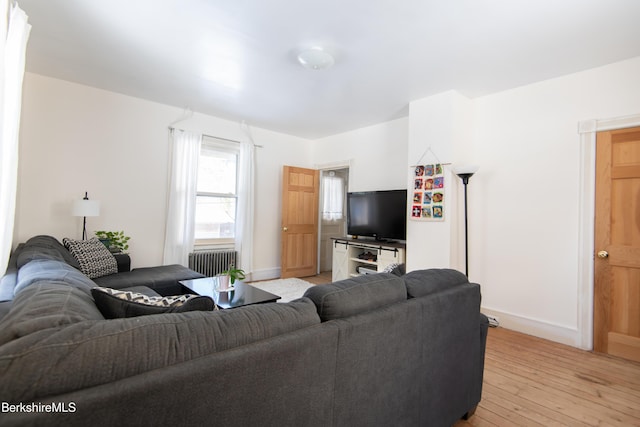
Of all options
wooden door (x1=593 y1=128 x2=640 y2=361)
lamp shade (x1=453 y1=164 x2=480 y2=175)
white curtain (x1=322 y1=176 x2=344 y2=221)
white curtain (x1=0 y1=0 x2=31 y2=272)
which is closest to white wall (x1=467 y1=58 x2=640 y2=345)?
wooden door (x1=593 y1=128 x2=640 y2=361)

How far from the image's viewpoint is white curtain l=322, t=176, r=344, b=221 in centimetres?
643

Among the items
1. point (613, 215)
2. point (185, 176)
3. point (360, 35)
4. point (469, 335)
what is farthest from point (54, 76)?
point (613, 215)

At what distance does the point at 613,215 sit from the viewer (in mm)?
2865

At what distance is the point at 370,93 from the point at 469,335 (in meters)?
2.93

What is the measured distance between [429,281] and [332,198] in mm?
4901

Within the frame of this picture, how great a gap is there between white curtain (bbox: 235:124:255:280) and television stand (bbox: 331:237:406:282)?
1.49 meters

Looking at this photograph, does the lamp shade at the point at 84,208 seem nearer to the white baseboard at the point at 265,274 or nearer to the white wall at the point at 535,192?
the white baseboard at the point at 265,274

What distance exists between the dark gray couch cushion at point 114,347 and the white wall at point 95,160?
3.79 metres

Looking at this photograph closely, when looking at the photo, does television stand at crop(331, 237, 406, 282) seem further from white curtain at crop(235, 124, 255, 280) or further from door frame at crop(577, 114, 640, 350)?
door frame at crop(577, 114, 640, 350)

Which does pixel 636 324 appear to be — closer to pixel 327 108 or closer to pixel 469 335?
pixel 469 335

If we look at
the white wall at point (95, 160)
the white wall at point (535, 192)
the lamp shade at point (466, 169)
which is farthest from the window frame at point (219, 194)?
the white wall at point (535, 192)

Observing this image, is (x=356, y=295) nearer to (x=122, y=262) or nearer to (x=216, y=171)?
(x=122, y=262)

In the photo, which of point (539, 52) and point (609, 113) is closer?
point (539, 52)

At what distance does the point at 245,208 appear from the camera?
514 cm
